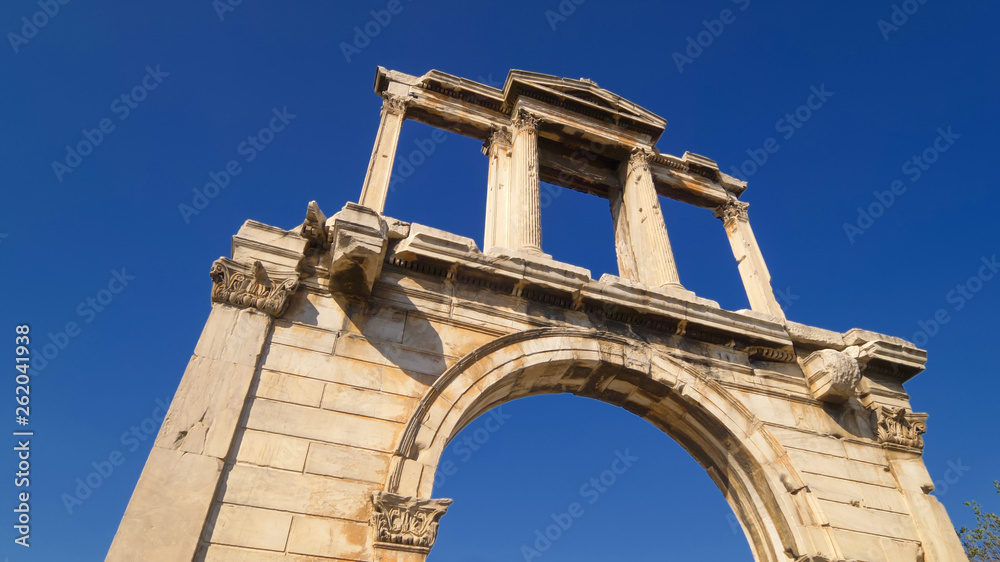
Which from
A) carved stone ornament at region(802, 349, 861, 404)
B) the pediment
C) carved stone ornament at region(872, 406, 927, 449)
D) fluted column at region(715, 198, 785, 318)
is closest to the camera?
carved stone ornament at region(802, 349, 861, 404)

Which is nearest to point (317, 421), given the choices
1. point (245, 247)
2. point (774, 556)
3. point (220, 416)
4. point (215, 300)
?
point (220, 416)

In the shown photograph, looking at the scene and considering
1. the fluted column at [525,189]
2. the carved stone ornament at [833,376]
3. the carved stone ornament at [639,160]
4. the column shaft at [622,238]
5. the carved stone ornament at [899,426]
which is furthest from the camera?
the carved stone ornament at [639,160]

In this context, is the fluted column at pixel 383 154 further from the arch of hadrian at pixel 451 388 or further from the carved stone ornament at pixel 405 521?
the carved stone ornament at pixel 405 521

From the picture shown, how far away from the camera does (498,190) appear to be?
11445 millimetres

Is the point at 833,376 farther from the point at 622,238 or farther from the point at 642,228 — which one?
the point at 622,238

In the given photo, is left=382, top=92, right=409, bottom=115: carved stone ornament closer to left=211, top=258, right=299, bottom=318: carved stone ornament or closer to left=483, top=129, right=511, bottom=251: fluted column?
left=483, top=129, right=511, bottom=251: fluted column

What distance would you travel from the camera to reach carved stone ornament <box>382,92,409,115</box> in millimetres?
11749

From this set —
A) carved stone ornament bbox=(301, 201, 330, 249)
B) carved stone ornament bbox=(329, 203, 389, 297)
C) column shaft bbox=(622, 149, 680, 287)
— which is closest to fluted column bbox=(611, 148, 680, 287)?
column shaft bbox=(622, 149, 680, 287)

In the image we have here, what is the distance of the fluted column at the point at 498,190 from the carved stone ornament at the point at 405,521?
473 cm

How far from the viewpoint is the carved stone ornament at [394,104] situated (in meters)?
11.7

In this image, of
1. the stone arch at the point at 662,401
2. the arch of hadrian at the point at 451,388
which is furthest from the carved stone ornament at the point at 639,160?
the stone arch at the point at 662,401

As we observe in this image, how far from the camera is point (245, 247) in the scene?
7801mm

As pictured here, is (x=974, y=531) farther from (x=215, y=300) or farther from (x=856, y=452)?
(x=215, y=300)

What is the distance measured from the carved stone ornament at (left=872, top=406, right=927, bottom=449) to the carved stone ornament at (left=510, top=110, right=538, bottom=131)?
24.9 feet
